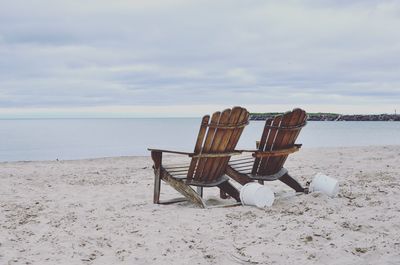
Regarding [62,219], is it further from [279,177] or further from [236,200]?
[279,177]

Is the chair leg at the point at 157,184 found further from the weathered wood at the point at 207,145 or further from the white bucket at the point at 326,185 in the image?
the white bucket at the point at 326,185

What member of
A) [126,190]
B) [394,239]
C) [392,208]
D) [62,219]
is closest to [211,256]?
[394,239]

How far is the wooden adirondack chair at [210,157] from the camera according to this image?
16.8 ft

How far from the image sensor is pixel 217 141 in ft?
17.1

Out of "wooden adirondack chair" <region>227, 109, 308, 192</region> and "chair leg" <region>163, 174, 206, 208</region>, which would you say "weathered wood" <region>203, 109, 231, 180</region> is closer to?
"chair leg" <region>163, 174, 206, 208</region>

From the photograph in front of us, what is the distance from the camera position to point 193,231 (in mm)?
4379

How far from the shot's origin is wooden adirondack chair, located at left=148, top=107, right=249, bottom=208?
5109 millimetres

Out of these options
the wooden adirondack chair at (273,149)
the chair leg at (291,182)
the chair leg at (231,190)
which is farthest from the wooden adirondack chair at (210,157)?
the chair leg at (291,182)

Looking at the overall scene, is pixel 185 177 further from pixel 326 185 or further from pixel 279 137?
pixel 326 185

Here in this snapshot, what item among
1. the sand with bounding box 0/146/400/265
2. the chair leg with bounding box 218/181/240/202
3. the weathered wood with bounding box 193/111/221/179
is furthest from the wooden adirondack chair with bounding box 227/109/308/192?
the weathered wood with bounding box 193/111/221/179

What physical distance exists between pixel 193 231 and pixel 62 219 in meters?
1.50

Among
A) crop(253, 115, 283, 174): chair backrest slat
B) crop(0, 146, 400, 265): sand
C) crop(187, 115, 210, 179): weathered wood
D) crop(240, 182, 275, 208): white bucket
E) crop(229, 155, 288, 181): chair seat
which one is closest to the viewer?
crop(0, 146, 400, 265): sand

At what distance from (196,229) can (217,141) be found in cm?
116

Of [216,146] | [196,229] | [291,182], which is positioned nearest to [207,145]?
[216,146]
